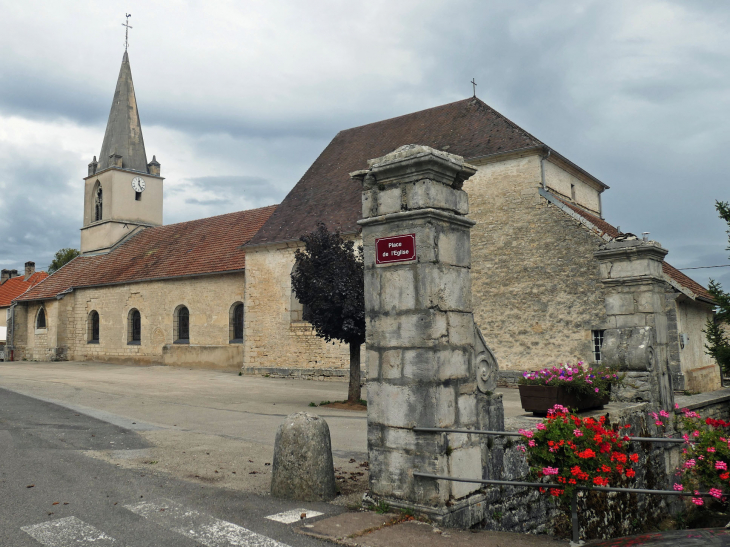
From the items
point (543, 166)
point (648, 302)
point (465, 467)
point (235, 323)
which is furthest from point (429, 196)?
point (235, 323)

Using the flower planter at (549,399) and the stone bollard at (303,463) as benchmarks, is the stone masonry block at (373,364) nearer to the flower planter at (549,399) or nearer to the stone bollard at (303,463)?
the stone bollard at (303,463)

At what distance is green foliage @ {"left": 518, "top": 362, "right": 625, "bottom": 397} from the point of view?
21.8 feet

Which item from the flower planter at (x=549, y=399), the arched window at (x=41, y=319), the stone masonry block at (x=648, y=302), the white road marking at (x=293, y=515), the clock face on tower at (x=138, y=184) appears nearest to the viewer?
the white road marking at (x=293, y=515)

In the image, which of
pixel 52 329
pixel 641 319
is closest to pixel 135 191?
pixel 52 329

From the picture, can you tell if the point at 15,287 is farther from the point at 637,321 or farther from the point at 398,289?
the point at 398,289

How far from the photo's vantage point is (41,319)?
29422 mm

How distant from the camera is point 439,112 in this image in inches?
808

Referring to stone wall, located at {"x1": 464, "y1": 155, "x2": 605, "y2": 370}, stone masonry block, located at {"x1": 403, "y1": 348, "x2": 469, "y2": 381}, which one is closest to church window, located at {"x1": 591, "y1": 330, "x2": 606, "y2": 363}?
stone wall, located at {"x1": 464, "y1": 155, "x2": 605, "y2": 370}

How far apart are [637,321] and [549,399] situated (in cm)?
273

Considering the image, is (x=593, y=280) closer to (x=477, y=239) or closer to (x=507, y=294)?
(x=507, y=294)

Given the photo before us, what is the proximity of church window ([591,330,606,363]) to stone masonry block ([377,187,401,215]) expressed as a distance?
38.5 feet

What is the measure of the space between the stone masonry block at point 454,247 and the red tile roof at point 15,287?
3991 cm

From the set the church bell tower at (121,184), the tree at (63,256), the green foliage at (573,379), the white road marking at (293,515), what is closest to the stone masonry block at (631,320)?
the green foliage at (573,379)

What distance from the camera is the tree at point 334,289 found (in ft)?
40.2
